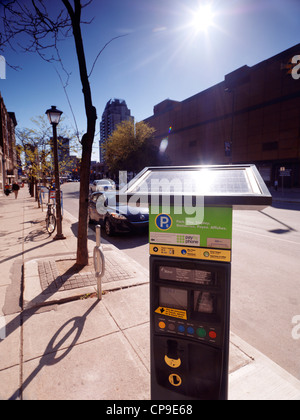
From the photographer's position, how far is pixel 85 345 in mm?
2771

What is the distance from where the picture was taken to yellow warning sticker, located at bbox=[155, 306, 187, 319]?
1749 millimetres

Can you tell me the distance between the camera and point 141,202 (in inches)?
65.1

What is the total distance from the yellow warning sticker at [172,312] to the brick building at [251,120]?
2556cm

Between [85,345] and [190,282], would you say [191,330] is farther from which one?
[85,345]

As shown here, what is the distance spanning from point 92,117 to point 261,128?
32.0 m

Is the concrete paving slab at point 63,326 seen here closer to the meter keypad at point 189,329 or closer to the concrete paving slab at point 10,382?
the concrete paving slab at point 10,382

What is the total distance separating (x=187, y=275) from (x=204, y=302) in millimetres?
228

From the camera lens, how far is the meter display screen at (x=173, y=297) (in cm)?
175

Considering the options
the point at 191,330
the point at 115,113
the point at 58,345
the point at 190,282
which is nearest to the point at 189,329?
the point at 191,330

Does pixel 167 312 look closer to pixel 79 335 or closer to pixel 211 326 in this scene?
pixel 211 326

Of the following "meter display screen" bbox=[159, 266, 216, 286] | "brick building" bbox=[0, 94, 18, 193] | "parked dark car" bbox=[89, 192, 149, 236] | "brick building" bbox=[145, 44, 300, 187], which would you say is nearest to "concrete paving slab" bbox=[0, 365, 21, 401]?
"meter display screen" bbox=[159, 266, 216, 286]

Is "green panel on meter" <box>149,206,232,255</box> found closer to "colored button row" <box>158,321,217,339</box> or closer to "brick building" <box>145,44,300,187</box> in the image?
"colored button row" <box>158,321,217,339</box>

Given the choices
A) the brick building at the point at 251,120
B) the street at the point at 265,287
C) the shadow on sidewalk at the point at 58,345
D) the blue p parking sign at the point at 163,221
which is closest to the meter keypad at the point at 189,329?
the blue p parking sign at the point at 163,221

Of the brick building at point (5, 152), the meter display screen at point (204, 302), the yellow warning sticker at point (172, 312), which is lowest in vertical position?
the yellow warning sticker at point (172, 312)
